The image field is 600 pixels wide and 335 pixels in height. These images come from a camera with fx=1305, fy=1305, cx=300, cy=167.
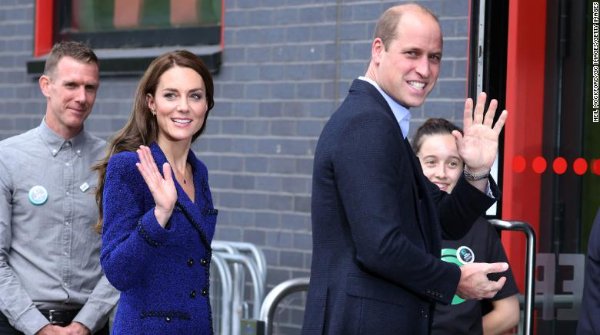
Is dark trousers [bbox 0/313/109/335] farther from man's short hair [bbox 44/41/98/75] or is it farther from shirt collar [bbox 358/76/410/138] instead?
shirt collar [bbox 358/76/410/138]

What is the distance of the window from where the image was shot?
8.32 meters

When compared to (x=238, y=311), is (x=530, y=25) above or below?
above

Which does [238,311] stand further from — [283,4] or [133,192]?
[133,192]

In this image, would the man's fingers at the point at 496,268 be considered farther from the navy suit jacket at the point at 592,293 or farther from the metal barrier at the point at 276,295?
the metal barrier at the point at 276,295

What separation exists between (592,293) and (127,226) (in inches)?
63.2

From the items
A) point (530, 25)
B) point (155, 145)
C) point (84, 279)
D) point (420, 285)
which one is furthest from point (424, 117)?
point (420, 285)

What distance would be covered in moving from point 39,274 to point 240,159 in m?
2.93

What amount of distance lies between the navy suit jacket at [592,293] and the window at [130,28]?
4.02m

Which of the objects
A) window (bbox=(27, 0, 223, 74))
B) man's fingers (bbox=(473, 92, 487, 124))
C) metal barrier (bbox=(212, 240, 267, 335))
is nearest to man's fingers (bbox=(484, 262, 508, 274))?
man's fingers (bbox=(473, 92, 487, 124))

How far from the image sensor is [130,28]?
8766 mm

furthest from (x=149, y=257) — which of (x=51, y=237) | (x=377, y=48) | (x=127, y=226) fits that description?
(x=51, y=237)

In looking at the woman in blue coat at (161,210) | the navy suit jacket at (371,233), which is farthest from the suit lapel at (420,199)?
the woman in blue coat at (161,210)

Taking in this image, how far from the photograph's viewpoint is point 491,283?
3787 millimetres

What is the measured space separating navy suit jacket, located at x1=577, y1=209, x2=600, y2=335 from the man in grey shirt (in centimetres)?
187
